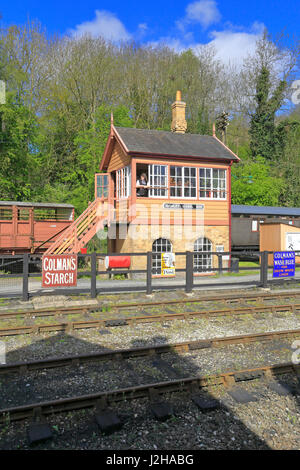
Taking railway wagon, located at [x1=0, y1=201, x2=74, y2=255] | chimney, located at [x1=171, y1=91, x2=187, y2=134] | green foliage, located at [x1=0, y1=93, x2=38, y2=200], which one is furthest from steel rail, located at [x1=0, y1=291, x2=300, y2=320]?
green foliage, located at [x1=0, y1=93, x2=38, y2=200]

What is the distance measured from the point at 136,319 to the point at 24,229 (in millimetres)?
12158

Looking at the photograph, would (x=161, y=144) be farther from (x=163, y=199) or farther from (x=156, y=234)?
(x=156, y=234)

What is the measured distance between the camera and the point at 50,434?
4211mm

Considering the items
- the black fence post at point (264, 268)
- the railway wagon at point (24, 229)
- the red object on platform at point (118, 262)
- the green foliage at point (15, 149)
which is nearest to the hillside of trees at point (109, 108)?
the green foliage at point (15, 149)

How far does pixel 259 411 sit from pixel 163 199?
13935mm

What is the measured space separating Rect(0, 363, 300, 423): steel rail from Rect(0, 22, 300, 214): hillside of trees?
73.3 feet

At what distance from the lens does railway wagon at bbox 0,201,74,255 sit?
740 inches

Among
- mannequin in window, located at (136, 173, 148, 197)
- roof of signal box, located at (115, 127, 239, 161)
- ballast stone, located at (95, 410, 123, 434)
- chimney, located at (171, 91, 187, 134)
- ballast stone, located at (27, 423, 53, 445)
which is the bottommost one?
Answer: ballast stone, located at (27, 423, 53, 445)

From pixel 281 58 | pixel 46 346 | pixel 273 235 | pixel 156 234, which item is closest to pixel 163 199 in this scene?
pixel 156 234

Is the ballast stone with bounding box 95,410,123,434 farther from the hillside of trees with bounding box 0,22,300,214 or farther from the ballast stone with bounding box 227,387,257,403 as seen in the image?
the hillside of trees with bounding box 0,22,300,214

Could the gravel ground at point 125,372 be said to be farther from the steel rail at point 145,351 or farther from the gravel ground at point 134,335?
the gravel ground at point 134,335

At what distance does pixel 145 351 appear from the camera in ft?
22.9

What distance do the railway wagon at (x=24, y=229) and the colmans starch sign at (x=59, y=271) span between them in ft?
25.8

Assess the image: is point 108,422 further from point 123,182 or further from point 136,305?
point 123,182
